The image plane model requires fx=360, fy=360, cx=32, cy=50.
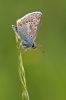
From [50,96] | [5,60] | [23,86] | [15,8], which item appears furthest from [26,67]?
[23,86]

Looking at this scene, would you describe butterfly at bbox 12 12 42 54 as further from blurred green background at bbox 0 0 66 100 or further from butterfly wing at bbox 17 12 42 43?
blurred green background at bbox 0 0 66 100

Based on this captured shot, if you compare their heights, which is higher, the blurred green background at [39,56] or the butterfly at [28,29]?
the butterfly at [28,29]

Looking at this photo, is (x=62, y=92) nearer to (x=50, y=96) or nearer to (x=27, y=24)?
(x=50, y=96)

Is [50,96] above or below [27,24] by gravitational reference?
below

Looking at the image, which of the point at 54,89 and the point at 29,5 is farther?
the point at 29,5

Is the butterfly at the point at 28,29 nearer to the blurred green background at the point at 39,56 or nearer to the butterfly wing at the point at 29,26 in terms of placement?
the butterfly wing at the point at 29,26

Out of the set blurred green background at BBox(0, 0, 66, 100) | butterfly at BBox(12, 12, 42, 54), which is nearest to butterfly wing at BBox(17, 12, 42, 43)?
butterfly at BBox(12, 12, 42, 54)

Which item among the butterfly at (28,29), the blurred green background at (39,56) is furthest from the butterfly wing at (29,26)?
the blurred green background at (39,56)
